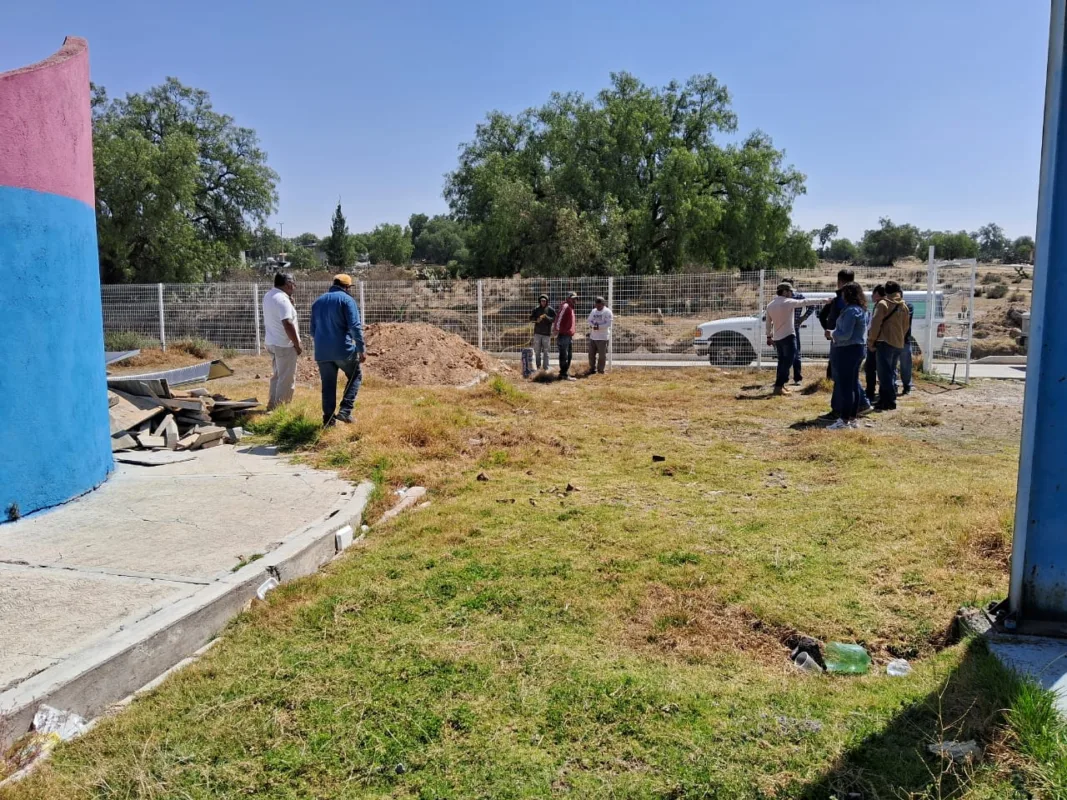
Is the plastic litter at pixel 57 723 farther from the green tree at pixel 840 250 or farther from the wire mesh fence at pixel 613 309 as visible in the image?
the green tree at pixel 840 250

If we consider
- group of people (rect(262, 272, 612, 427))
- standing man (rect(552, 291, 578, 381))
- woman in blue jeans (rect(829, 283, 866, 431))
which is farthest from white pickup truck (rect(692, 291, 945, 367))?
group of people (rect(262, 272, 612, 427))

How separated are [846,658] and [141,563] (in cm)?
401

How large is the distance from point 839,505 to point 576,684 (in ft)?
11.3

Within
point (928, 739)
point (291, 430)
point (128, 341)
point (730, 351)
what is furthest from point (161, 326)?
point (928, 739)

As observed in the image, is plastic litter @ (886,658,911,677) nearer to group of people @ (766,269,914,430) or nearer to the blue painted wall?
the blue painted wall

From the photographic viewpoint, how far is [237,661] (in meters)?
3.51

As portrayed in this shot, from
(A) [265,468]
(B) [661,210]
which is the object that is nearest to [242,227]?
(B) [661,210]

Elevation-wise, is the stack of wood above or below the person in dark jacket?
below

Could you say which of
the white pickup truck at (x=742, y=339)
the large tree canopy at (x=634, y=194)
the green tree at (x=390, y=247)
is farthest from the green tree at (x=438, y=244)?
the white pickup truck at (x=742, y=339)

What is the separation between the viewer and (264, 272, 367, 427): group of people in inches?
319

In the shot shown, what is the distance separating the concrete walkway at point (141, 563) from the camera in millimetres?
3330

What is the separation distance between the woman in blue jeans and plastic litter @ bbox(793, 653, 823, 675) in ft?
20.4

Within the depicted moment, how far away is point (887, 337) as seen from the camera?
406 inches

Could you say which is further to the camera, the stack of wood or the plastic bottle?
the stack of wood
